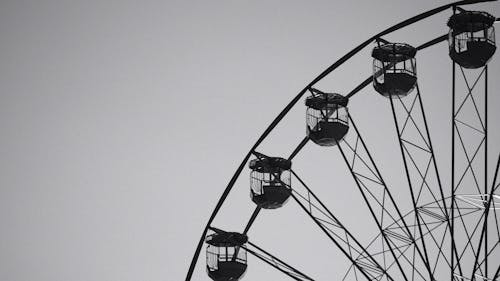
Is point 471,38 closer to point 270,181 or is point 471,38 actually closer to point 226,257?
point 270,181

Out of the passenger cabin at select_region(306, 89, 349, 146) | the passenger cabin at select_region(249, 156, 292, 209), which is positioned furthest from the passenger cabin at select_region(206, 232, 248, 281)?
the passenger cabin at select_region(306, 89, 349, 146)

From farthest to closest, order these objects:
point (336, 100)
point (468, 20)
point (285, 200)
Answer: point (285, 200)
point (336, 100)
point (468, 20)

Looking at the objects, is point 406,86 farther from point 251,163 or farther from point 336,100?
point 251,163

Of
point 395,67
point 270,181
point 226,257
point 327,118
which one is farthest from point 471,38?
point 226,257

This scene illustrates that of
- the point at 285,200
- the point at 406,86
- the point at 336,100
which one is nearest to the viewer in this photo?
the point at 406,86

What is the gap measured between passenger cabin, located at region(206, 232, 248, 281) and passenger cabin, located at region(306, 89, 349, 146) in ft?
13.0

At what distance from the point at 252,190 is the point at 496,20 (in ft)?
29.6

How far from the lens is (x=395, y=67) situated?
1549 cm

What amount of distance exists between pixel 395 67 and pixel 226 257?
24.3 ft

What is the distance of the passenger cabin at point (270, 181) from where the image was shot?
19.1 m

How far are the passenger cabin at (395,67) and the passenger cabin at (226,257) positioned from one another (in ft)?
21.0

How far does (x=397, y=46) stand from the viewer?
15375 mm

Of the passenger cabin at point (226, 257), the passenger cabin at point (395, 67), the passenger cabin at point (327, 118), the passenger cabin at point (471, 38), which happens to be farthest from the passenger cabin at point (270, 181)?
the passenger cabin at point (471, 38)

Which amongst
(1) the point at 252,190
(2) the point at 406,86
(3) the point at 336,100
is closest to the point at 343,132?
(3) the point at 336,100
